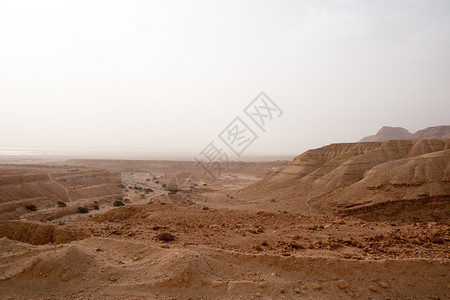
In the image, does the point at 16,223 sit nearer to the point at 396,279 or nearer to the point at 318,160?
the point at 396,279


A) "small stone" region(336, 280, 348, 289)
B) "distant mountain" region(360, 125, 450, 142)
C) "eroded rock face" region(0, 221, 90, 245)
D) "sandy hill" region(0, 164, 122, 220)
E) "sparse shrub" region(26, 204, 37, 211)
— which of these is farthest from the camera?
"distant mountain" region(360, 125, 450, 142)

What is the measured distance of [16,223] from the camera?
11508 millimetres

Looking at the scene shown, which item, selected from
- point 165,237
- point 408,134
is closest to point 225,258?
point 165,237

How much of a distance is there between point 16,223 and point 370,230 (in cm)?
1455

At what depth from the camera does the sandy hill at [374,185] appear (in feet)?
55.3

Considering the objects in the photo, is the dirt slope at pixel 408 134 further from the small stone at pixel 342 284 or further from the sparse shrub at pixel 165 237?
the sparse shrub at pixel 165 237

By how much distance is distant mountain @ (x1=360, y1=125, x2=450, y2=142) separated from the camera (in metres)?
99.1

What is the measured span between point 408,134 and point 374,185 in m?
123

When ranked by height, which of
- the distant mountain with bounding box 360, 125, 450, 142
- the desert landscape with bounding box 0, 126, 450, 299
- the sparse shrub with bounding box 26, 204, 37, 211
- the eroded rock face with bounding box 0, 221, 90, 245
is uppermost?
the distant mountain with bounding box 360, 125, 450, 142

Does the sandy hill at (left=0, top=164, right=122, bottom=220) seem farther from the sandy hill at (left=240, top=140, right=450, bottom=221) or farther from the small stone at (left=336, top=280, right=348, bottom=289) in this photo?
the small stone at (left=336, top=280, right=348, bottom=289)

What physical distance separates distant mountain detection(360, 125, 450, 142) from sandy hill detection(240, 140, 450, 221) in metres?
87.6

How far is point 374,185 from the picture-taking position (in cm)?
1986

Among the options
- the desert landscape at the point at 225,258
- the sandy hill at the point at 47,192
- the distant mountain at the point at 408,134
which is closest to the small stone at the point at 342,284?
the desert landscape at the point at 225,258

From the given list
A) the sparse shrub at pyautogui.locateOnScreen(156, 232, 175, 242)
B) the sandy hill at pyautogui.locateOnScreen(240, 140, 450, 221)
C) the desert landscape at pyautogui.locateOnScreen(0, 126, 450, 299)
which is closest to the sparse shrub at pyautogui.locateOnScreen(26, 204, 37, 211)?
the desert landscape at pyautogui.locateOnScreen(0, 126, 450, 299)
